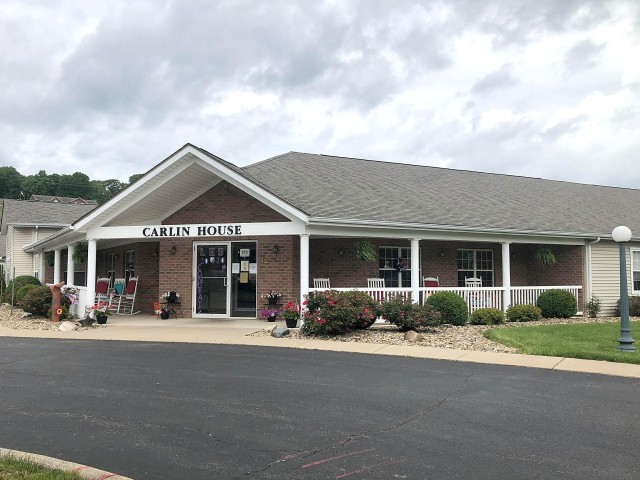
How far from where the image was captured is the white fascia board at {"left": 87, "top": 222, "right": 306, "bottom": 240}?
1398cm

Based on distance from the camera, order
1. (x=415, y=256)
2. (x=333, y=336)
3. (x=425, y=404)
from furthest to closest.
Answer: (x=415, y=256) → (x=333, y=336) → (x=425, y=404)

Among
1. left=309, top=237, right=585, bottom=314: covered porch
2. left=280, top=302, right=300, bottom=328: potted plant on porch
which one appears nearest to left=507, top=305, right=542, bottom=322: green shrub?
left=309, top=237, right=585, bottom=314: covered porch

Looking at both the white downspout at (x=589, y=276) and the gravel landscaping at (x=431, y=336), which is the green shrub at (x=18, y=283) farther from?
the white downspout at (x=589, y=276)

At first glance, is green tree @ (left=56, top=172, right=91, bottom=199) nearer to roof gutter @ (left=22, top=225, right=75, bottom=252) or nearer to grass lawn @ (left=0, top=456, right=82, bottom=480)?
roof gutter @ (left=22, top=225, right=75, bottom=252)

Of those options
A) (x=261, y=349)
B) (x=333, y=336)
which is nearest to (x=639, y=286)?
(x=333, y=336)

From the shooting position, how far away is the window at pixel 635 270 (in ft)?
62.8

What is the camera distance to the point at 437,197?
18.3m

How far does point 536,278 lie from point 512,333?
7278 millimetres

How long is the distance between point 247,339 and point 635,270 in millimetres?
14425

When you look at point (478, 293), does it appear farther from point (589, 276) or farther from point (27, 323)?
point (27, 323)

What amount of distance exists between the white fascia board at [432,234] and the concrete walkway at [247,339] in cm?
273

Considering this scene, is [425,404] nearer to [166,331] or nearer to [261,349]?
[261,349]

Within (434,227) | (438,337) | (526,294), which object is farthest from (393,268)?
(438,337)

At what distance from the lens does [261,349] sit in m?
10.8
